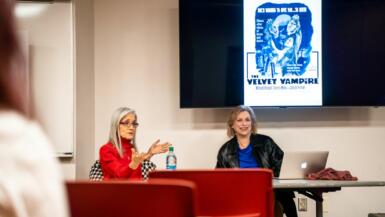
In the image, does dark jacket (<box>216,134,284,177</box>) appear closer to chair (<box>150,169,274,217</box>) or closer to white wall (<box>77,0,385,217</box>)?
white wall (<box>77,0,385,217</box>)

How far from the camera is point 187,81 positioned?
4559 mm

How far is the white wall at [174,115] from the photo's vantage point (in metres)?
Result: 4.81

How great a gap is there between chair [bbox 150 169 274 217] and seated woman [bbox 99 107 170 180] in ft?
4.66

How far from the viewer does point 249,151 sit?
13.4ft

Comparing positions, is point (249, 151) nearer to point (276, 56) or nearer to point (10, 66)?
point (276, 56)

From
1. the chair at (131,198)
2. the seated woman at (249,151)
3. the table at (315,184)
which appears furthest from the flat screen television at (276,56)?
the chair at (131,198)

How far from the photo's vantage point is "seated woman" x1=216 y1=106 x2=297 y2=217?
408 centimetres

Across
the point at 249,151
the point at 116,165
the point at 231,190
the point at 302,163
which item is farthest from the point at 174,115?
the point at 231,190

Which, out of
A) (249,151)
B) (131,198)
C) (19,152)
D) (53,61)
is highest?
(53,61)

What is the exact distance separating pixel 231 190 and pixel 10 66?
141cm

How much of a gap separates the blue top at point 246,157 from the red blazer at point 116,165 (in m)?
0.96

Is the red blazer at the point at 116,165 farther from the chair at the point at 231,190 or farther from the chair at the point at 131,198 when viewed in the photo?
the chair at the point at 131,198

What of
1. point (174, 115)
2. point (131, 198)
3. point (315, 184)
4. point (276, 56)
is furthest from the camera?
point (174, 115)

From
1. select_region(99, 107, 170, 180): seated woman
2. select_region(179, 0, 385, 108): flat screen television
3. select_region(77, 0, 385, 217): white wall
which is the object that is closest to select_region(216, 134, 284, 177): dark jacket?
select_region(179, 0, 385, 108): flat screen television
